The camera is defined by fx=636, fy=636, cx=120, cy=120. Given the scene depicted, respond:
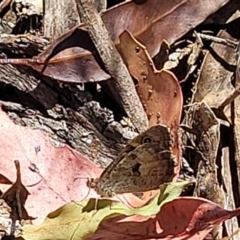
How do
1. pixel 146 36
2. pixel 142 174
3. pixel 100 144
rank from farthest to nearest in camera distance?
1. pixel 146 36
2. pixel 100 144
3. pixel 142 174

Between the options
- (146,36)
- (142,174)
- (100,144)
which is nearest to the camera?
(142,174)

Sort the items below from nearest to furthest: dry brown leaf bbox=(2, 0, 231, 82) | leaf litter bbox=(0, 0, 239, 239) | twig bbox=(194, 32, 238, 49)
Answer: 1. leaf litter bbox=(0, 0, 239, 239)
2. dry brown leaf bbox=(2, 0, 231, 82)
3. twig bbox=(194, 32, 238, 49)

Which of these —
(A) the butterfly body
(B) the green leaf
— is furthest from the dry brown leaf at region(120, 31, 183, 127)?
(B) the green leaf

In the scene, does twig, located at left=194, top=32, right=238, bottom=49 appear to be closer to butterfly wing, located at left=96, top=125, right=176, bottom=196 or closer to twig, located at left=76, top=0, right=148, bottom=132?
twig, located at left=76, top=0, right=148, bottom=132

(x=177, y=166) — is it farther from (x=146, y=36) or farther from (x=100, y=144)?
(x=146, y=36)

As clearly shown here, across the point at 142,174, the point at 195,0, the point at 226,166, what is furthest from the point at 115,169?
the point at 195,0

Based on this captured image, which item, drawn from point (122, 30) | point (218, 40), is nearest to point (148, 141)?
point (122, 30)

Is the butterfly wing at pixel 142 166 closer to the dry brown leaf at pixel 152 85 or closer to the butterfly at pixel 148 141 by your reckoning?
the butterfly at pixel 148 141
